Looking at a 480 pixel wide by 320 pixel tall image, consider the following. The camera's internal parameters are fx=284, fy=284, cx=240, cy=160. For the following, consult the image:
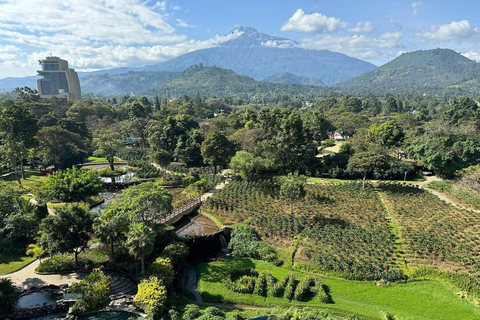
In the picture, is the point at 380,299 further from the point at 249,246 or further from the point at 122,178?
the point at 122,178

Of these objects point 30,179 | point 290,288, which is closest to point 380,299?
point 290,288

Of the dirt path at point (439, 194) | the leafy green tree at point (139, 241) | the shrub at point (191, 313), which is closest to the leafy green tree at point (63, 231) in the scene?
the leafy green tree at point (139, 241)

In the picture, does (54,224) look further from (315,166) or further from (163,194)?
(315,166)

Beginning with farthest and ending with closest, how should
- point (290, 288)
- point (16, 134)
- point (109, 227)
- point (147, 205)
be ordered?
point (16, 134), point (147, 205), point (290, 288), point (109, 227)

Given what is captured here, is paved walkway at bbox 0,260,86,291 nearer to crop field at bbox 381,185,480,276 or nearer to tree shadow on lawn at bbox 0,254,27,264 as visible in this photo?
tree shadow on lawn at bbox 0,254,27,264

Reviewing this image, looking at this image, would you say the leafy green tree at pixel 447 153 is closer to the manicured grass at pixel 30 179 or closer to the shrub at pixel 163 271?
the shrub at pixel 163 271

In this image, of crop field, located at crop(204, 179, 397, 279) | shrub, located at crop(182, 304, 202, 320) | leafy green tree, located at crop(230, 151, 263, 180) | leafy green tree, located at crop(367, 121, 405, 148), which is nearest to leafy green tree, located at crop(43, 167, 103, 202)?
crop field, located at crop(204, 179, 397, 279)

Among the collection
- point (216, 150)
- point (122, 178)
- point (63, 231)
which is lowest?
point (122, 178)
